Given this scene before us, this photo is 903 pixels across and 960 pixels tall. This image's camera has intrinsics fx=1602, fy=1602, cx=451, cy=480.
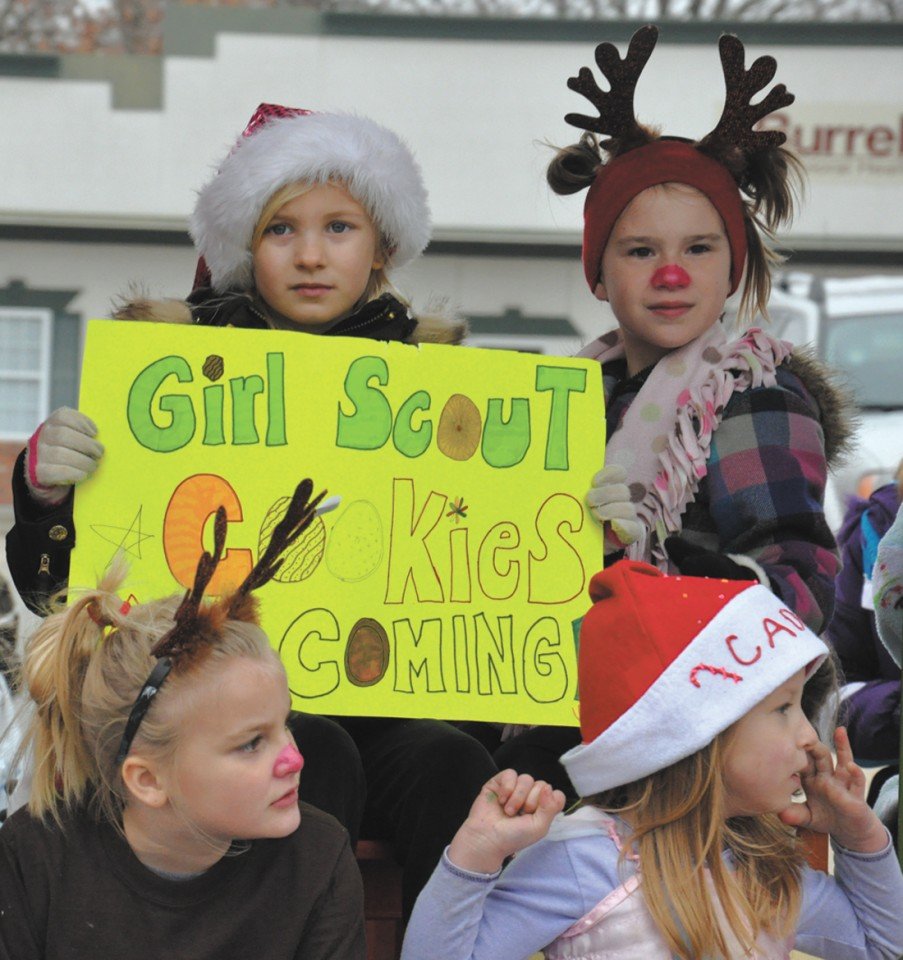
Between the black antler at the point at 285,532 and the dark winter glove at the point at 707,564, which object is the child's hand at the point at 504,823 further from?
the dark winter glove at the point at 707,564

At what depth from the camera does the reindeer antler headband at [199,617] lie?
2.07 m

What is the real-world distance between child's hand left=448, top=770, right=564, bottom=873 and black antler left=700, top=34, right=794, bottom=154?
1.36 meters

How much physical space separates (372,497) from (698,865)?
851mm

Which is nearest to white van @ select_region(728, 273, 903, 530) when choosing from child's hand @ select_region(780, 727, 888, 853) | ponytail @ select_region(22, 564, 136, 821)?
child's hand @ select_region(780, 727, 888, 853)

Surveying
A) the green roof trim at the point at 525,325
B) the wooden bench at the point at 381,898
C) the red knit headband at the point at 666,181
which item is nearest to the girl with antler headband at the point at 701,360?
the red knit headband at the point at 666,181

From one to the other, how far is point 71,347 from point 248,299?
459 inches

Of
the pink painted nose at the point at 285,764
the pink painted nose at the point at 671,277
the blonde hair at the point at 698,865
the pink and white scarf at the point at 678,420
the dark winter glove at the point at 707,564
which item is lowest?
the blonde hair at the point at 698,865

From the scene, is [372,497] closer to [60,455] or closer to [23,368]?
[60,455]

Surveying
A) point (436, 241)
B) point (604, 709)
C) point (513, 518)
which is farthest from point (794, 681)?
point (436, 241)

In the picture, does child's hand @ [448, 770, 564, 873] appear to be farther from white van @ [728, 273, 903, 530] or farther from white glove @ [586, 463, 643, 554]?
white van @ [728, 273, 903, 530]

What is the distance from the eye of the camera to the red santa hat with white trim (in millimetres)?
→ 2139

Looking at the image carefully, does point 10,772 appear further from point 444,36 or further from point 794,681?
point 444,36

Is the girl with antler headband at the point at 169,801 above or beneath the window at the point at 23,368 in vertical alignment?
beneath

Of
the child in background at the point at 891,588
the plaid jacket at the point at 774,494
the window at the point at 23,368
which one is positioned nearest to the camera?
the plaid jacket at the point at 774,494
